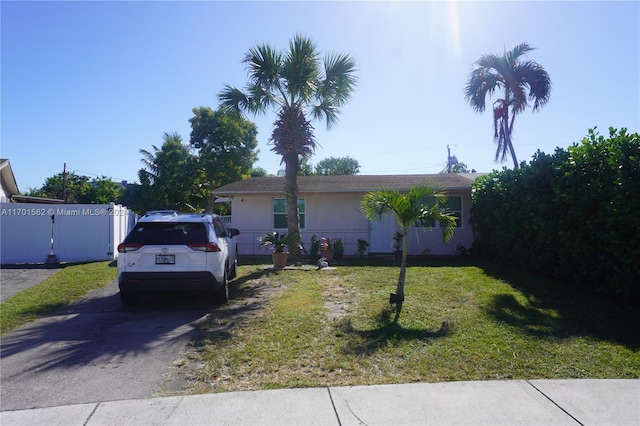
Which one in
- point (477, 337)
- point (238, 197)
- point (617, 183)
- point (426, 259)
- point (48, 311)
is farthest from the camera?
point (238, 197)

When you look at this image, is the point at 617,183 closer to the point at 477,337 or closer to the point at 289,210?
the point at 477,337

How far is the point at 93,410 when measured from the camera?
12.9ft

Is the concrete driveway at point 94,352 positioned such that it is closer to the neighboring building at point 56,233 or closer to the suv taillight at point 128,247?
the suv taillight at point 128,247

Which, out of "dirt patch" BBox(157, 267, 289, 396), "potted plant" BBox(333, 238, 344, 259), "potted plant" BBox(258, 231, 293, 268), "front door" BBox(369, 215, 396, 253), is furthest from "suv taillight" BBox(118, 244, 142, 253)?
"front door" BBox(369, 215, 396, 253)

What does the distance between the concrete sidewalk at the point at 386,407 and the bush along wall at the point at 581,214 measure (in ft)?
10.9

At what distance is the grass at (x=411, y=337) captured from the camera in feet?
15.4

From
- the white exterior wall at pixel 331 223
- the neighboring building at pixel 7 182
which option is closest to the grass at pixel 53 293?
the white exterior wall at pixel 331 223

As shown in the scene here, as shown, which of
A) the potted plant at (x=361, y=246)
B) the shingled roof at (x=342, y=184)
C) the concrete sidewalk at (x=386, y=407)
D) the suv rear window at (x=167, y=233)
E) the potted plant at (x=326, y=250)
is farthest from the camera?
the shingled roof at (x=342, y=184)

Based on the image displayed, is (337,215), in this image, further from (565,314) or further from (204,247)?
(565,314)

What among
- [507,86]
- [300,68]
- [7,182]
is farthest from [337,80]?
[7,182]

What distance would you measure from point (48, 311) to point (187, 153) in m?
21.5

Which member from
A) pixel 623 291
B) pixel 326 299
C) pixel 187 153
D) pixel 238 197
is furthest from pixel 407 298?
pixel 187 153

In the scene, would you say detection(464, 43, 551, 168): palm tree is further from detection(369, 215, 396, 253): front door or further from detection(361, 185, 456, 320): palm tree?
detection(361, 185, 456, 320): palm tree

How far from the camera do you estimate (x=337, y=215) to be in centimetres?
1708
